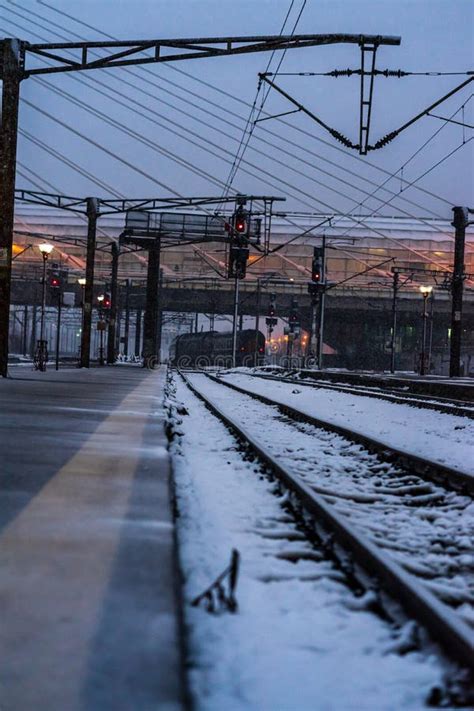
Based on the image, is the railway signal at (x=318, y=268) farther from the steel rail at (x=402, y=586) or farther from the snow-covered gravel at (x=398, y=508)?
the steel rail at (x=402, y=586)

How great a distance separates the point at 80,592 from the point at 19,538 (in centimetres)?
99

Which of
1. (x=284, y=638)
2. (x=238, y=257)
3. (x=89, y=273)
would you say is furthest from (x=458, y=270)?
(x=284, y=638)

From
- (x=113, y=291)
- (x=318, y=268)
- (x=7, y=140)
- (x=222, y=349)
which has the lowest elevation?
(x=222, y=349)

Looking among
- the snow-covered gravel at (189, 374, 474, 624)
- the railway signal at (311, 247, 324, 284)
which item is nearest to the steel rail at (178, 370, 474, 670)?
the snow-covered gravel at (189, 374, 474, 624)

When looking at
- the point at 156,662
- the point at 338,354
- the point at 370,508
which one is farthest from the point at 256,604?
the point at 338,354

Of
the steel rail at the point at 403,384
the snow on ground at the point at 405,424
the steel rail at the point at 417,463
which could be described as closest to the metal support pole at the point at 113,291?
→ the steel rail at the point at 403,384

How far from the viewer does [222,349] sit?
196 ft

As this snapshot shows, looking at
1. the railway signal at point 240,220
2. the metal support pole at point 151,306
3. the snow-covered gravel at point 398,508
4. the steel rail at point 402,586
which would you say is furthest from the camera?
the metal support pole at point 151,306

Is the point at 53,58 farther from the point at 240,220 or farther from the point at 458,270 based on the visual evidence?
the point at 458,270

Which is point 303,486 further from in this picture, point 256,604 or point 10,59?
point 10,59

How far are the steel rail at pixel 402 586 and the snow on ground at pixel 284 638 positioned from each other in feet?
0.34

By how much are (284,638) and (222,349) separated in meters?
57.1

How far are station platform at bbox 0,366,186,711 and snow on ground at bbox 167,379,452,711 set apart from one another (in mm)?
124

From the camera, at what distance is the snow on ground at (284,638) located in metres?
2.26
